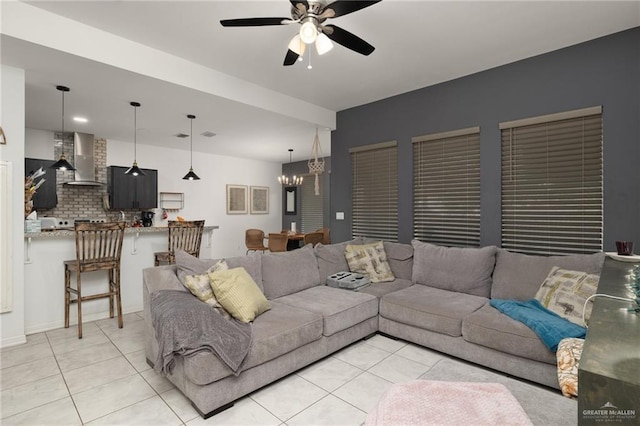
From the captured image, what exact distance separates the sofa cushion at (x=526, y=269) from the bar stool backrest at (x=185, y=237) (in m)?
3.52

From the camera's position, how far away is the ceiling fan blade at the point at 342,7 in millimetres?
2012

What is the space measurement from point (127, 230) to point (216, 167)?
419cm

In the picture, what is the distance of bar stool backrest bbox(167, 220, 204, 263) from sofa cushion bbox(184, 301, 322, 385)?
2.01m

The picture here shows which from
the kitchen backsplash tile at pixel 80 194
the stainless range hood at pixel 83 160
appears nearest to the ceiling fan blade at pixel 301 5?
the stainless range hood at pixel 83 160

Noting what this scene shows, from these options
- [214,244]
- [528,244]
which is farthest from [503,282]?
[214,244]

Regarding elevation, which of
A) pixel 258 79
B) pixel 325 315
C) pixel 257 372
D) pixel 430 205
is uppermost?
pixel 258 79

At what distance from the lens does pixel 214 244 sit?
26.0 ft

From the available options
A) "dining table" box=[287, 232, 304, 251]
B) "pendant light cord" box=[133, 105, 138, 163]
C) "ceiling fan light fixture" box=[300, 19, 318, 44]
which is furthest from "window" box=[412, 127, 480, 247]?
"pendant light cord" box=[133, 105, 138, 163]

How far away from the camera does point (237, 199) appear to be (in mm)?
8484

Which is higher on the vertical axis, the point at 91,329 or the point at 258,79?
the point at 258,79

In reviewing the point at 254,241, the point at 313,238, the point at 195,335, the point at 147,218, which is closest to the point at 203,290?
the point at 195,335

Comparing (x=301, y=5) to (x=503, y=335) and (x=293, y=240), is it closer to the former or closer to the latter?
(x=503, y=335)

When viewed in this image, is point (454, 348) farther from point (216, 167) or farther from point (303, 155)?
point (216, 167)

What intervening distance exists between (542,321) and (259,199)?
7.55 m
